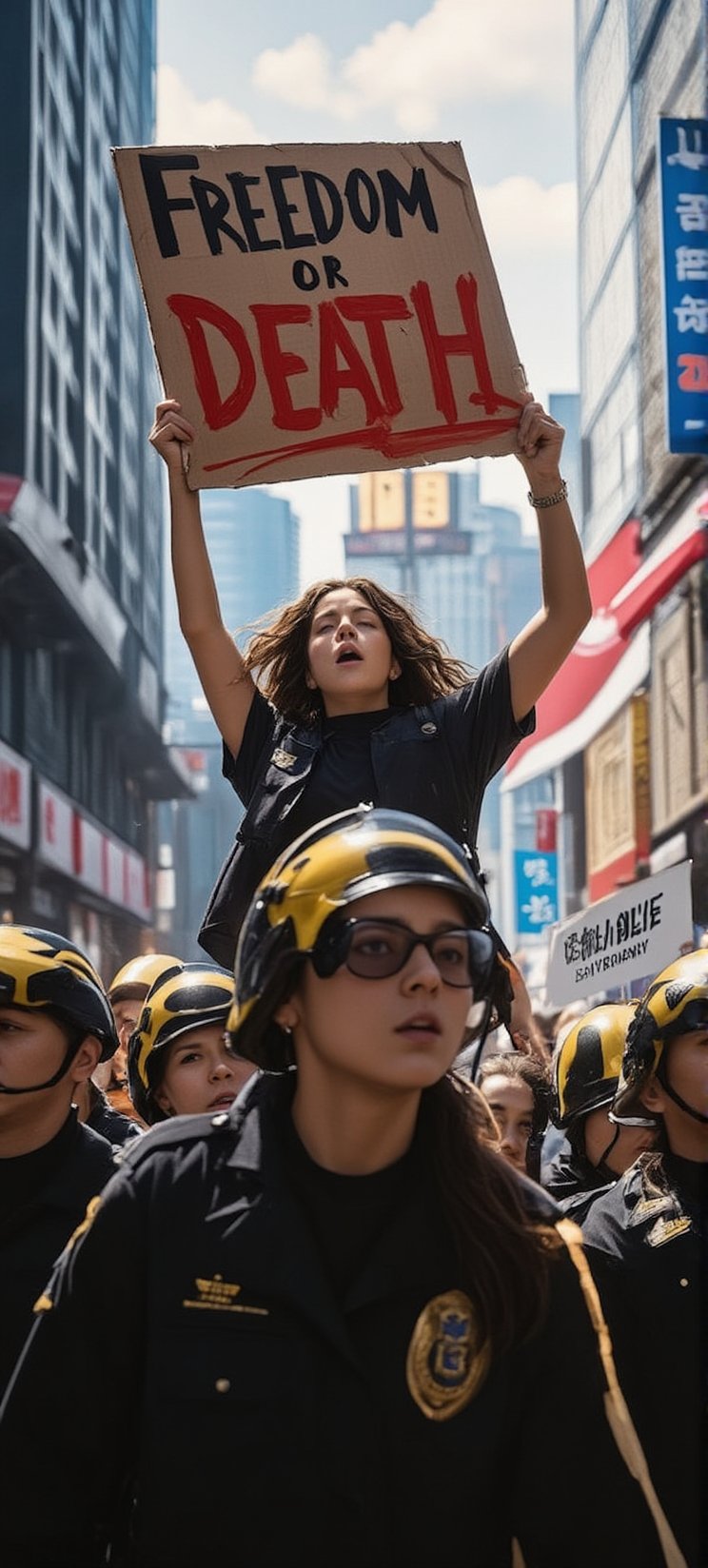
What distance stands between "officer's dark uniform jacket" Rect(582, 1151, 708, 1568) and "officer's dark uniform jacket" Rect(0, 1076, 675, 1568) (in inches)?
34.7

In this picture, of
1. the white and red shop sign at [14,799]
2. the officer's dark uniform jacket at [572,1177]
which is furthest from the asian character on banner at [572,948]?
the white and red shop sign at [14,799]

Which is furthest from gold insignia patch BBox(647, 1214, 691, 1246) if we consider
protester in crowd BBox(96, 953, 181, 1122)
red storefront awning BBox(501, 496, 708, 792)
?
red storefront awning BBox(501, 496, 708, 792)

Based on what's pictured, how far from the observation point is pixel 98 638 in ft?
118

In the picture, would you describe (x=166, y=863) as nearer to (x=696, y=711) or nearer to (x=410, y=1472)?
(x=696, y=711)

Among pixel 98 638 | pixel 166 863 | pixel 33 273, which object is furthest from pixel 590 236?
pixel 166 863

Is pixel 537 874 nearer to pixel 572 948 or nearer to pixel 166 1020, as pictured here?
pixel 572 948

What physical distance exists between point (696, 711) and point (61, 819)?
11.7 meters

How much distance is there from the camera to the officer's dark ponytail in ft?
8.84

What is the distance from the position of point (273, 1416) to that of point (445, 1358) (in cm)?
24

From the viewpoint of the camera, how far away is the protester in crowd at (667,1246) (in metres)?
3.66

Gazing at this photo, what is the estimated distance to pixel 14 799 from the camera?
26.6 meters

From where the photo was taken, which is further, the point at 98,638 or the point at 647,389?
the point at 98,638

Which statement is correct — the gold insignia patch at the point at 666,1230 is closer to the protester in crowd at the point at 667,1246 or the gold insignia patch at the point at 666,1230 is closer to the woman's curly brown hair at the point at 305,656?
the protester in crowd at the point at 667,1246

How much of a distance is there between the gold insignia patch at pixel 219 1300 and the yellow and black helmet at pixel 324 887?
1.24ft
